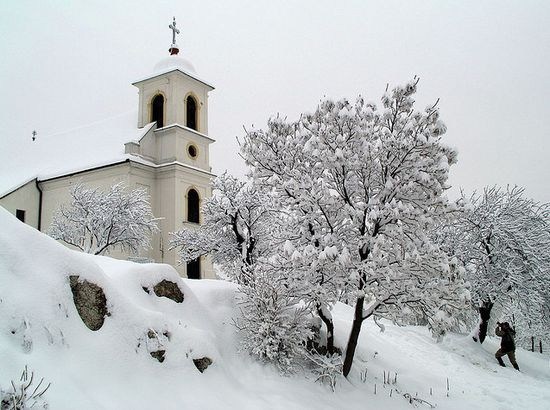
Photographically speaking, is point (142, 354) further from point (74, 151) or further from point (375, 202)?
point (74, 151)

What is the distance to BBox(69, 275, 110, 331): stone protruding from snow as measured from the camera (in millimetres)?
6176

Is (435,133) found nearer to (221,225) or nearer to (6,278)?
(6,278)

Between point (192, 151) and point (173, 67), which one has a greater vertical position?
point (173, 67)

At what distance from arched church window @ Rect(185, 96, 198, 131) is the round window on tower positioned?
1.81 meters

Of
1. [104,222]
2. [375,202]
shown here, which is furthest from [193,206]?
[375,202]

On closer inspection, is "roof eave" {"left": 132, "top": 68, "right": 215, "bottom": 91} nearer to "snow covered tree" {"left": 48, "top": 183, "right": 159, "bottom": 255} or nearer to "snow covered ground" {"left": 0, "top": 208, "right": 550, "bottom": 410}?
"snow covered tree" {"left": 48, "top": 183, "right": 159, "bottom": 255}

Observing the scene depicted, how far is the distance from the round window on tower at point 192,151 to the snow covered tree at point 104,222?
6167 millimetres

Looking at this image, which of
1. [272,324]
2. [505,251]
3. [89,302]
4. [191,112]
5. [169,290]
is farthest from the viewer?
[191,112]

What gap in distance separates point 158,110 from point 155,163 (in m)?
4.29

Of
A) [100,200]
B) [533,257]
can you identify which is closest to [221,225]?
[100,200]

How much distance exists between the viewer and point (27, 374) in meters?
4.46

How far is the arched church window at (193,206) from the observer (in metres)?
27.9

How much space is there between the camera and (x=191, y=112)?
30.5 meters

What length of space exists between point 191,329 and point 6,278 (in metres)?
3.28
